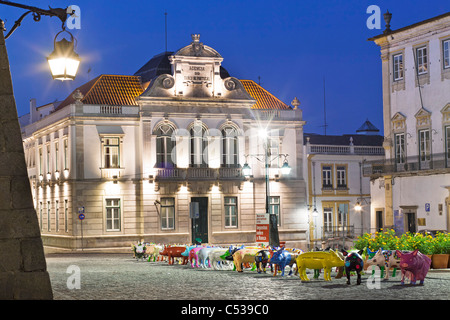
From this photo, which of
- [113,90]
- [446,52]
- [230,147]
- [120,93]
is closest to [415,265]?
[446,52]

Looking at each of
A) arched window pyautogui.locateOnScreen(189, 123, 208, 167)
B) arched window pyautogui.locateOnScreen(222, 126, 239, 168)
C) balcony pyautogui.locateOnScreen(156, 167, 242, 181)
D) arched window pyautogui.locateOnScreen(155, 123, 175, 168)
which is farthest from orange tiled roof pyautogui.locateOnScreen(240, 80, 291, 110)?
arched window pyautogui.locateOnScreen(155, 123, 175, 168)

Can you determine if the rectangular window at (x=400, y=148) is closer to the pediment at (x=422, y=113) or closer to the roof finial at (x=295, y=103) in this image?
the pediment at (x=422, y=113)

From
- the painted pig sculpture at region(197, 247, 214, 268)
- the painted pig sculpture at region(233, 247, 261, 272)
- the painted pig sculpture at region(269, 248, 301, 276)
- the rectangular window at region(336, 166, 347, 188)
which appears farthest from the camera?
the rectangular window at region(336, 166, 347, 188)


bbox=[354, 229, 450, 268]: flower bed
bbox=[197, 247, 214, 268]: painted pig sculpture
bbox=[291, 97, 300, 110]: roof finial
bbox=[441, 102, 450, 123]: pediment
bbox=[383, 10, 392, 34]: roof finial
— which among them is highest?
bbox=[383, 10, 392, 34]: roof finial

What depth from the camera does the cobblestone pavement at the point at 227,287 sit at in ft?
58.9

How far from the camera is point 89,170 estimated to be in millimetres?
49469

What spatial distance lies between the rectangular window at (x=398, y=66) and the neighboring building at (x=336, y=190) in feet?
55.8

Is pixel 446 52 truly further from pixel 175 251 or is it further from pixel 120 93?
pixel 120 93

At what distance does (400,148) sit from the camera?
43.4 metres

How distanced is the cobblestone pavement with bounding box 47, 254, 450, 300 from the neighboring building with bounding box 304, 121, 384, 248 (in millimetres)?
33288

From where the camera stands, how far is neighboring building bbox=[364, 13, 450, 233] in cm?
4016

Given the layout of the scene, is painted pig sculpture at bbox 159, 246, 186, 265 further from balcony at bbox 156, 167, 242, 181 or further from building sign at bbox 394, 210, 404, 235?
balcony at bbox 156, 167, 242, 181
